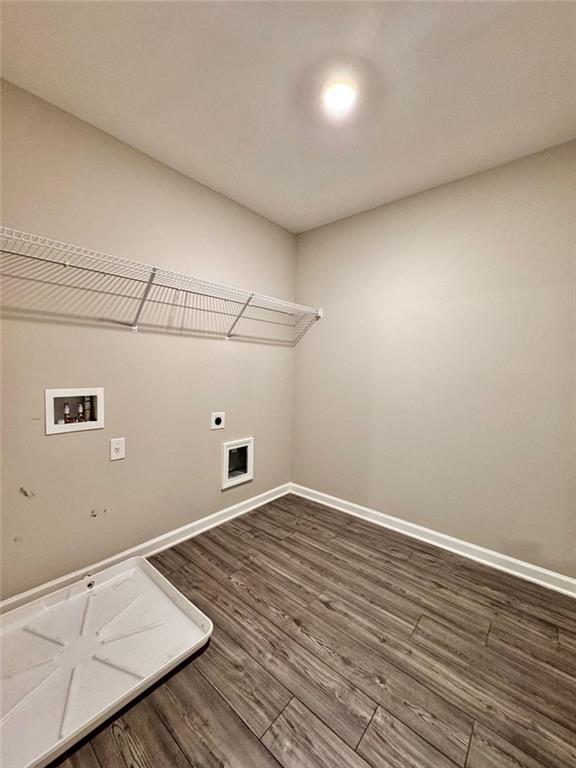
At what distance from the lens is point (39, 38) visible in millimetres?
1192

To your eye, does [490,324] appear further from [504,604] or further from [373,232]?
[504,604]

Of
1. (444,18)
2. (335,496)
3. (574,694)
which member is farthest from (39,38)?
(574,694)

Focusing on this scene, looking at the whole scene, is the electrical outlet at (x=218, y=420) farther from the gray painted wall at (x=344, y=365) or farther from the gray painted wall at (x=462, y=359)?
the gray painted wall at (x=462, y=359)

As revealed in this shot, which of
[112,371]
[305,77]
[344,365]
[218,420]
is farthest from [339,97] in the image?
[218,420]

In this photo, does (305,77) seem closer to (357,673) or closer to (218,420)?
(218,420)

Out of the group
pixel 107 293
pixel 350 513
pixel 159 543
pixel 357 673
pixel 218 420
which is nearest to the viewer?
pixel 357 673

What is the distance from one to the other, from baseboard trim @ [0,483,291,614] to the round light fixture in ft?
8.39

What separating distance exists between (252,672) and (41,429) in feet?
4.71

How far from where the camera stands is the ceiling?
1105mm

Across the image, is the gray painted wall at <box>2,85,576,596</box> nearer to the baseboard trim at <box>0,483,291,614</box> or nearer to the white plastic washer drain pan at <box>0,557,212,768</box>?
the baseboard trim at <box>0,483,291,614</box>

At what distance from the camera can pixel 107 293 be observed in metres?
1.71

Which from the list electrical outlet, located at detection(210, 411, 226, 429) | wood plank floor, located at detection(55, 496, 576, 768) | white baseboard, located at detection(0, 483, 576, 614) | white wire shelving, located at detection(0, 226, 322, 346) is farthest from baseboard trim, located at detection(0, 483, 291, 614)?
white wire shelving, located at detection(0, 226, 322, 346)

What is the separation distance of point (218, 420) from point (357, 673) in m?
1.61

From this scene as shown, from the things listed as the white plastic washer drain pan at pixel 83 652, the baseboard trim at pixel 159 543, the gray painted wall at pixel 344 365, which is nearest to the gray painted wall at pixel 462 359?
the gray painted wall at pixel 344 365
